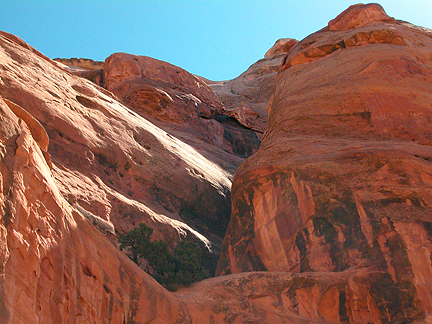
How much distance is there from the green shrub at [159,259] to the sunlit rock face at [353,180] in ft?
6.32

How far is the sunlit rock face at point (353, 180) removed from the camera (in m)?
10.6

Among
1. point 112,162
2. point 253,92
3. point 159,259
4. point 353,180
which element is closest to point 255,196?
point 353,180

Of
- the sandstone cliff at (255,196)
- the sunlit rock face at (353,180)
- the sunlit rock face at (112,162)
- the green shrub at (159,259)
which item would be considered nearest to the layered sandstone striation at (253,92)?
the sunlit rock face at (353,180)

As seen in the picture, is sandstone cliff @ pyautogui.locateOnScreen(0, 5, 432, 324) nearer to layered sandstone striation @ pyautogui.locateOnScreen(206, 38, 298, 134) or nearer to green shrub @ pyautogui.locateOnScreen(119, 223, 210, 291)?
green shrub @ pyautogui.locateOnScreen(119, 223, 210, 291)

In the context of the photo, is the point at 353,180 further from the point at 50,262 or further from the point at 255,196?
the point at 50,262

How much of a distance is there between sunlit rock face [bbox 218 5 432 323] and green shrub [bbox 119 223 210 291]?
1926 millimetres

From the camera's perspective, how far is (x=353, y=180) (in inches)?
496

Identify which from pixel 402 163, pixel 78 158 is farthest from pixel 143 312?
pixel 402 163

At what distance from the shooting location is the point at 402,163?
12422 millimetres

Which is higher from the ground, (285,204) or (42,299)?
(285,204)

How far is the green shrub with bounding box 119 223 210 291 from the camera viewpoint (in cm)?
1171

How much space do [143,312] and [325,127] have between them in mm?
9982

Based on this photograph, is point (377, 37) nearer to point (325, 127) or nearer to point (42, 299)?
point (325, 127)

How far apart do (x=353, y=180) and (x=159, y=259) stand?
18.8ft
